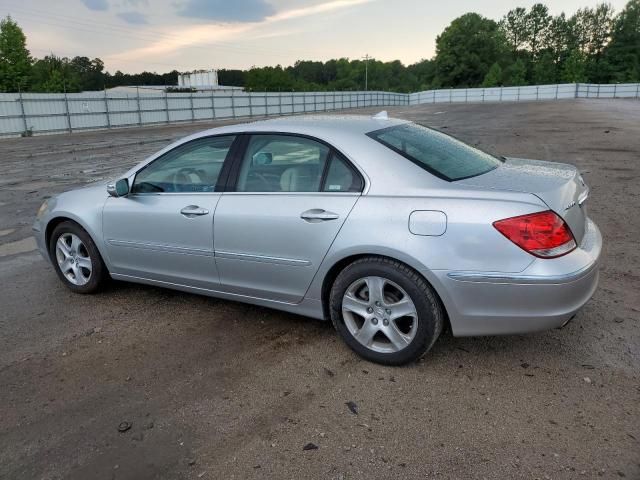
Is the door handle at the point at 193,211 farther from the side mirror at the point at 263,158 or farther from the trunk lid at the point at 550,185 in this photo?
the trunk lid at the point at 550,185

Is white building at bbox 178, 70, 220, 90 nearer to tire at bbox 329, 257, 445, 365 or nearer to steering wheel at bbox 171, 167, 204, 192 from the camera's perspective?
steering wheel at bbox 171, 167, 204, 192

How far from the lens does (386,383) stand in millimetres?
3225

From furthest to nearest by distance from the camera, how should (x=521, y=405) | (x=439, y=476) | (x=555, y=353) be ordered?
(x=555, y=353), (x=521, y=405), (x=439, y=476)

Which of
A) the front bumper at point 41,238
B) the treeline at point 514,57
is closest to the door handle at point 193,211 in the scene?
the front bumper at point 41,238

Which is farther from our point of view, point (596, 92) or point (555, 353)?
point (596, 92)

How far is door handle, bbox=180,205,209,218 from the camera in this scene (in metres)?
3.93

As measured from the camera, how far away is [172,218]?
409cm

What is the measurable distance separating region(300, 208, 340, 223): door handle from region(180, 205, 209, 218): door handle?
0.84 metres

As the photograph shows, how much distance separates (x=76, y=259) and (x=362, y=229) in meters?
2.84

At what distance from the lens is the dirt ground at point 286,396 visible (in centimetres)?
257

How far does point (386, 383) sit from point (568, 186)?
5.39ft

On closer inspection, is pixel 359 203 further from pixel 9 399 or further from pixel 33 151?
pixel 33 151

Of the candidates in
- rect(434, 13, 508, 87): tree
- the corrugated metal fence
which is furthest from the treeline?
the corrugated metal fence

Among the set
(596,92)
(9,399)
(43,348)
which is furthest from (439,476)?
(596,92)
